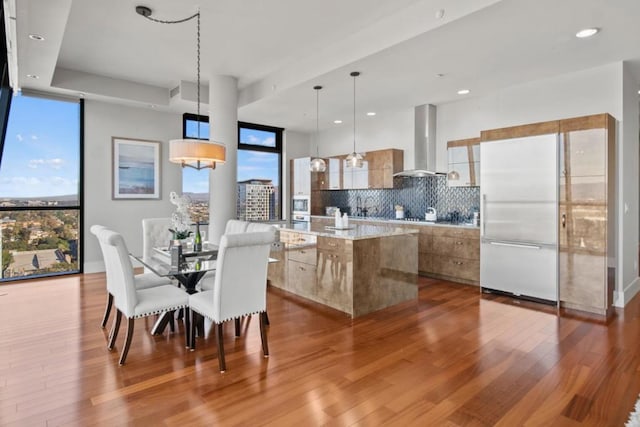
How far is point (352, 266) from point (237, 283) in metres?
1.40

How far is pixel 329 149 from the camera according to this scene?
26.5 ft

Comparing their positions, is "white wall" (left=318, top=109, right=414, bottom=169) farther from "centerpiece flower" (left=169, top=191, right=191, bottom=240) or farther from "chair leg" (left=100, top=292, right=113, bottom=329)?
"chair leg" (left=100, top=292, right=113, bottom=329)

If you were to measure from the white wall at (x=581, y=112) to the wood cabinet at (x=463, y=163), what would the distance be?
178 mm

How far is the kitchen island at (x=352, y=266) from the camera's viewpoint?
378 centimetres

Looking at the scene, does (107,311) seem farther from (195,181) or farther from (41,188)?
(195,181)

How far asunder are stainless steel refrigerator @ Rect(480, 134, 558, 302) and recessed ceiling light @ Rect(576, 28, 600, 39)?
3.55 feet

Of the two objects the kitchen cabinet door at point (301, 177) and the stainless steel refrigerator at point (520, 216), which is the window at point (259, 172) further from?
the stainless steel refrigerator at point (520, 216)

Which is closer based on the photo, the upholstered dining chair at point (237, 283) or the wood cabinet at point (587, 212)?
the upholstered dining chair at point (237, 283)

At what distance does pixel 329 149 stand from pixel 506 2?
5.43 m

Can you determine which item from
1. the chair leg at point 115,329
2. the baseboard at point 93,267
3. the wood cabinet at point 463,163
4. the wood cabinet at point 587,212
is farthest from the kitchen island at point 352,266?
the baseboard at point 93,267

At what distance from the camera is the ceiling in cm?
313

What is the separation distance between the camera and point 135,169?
245 inches

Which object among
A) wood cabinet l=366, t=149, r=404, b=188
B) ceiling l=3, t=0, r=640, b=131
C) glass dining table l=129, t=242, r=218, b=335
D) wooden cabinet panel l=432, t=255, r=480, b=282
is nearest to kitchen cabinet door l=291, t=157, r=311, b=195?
wood cabinet l=366, t=149, r=404, b=188

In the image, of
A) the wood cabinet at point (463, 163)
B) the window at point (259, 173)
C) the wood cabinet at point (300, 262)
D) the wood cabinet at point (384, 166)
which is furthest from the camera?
the window at point (259, 173)
